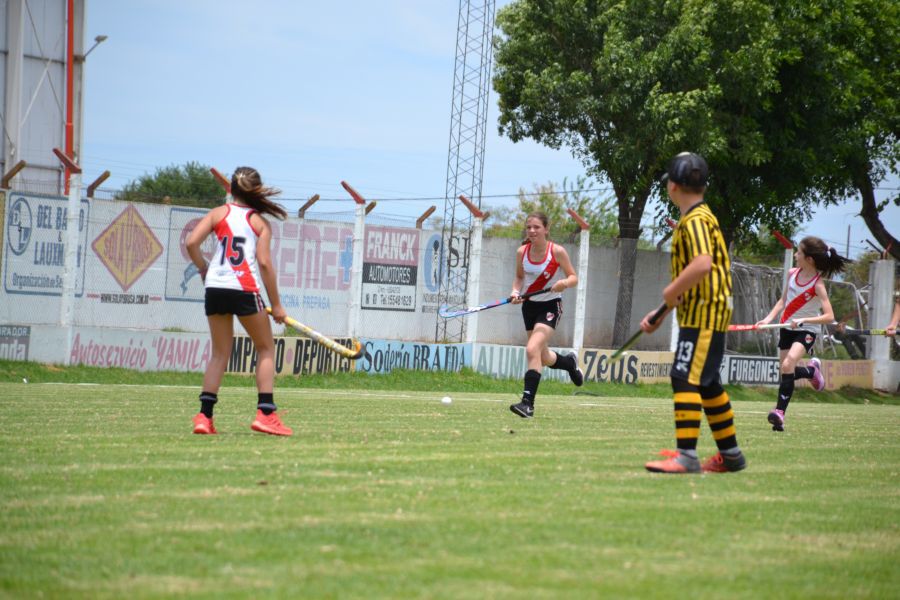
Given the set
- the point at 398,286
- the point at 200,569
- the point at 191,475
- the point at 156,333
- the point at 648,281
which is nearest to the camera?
the point at 200,569

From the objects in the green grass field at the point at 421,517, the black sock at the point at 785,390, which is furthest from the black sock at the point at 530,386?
the black sock at the point at 785,390

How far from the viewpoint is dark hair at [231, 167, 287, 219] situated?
855cm

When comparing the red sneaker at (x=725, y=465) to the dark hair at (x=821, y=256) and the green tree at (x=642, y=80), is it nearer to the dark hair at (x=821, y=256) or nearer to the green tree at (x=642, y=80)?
the dark hair at (x=821, y=256)

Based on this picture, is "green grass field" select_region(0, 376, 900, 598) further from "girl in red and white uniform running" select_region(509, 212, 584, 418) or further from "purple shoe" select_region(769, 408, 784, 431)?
"girl in red and white uniform running" select_region(509, 212, 584, 418)

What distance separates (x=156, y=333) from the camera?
2100 centimetres

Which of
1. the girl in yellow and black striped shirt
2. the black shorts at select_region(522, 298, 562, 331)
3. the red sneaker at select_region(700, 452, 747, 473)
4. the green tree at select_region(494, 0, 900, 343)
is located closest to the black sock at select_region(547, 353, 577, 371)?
the black shorts at select_region(522, 298, 562, 331)

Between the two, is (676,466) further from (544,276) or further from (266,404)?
(544,276)

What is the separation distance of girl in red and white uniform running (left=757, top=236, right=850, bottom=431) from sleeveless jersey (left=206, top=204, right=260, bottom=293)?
6.72 meters

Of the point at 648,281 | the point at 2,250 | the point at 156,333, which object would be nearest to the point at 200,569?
the point at 156,333

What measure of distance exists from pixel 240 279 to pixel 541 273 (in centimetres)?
477

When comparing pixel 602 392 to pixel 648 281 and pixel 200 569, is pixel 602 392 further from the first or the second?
pixel 200 569

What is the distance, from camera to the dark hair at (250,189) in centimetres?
855

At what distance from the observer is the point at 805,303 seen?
13148 mm

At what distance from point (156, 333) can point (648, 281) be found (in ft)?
49.4
